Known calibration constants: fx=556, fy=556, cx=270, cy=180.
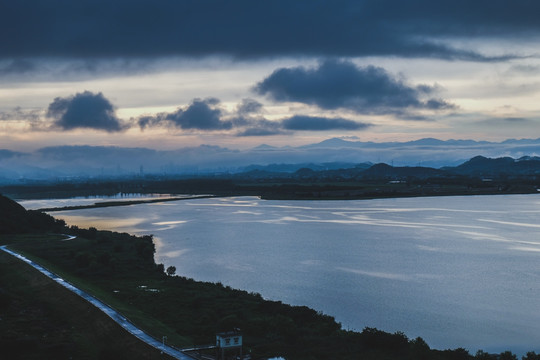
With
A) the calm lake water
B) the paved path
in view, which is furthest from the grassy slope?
the calm lake water

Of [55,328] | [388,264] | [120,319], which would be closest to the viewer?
[55,328]

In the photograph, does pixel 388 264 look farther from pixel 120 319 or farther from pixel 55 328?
pixel 55 328

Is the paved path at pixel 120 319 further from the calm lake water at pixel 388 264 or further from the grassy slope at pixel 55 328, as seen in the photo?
the calm lake water at pixel 388 264

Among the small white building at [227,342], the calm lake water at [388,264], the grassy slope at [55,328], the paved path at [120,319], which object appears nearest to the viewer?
the small white building at [227,342]

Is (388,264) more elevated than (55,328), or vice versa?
(55,328)

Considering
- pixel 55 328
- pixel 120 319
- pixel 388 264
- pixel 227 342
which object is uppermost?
pixel 227 342

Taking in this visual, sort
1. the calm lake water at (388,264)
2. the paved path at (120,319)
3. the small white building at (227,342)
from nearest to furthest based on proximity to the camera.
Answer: the small white building at (227,342)
the paved path at (120,319)
the calm lake water at (388,264)

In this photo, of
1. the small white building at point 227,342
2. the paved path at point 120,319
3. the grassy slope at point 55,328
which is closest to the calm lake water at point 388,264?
the small white building at point 227,342

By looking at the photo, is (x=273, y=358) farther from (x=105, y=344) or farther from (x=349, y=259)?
(x=349, y=259)

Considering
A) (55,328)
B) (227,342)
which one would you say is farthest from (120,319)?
(227,342)
